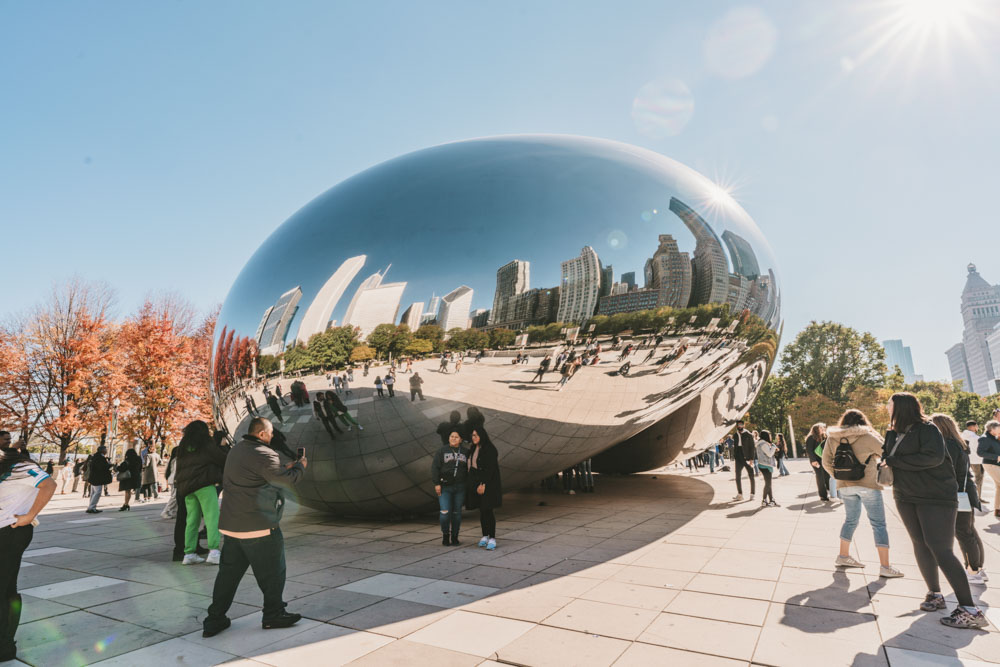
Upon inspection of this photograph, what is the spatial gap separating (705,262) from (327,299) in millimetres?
4985

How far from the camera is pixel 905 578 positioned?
4.71 metres

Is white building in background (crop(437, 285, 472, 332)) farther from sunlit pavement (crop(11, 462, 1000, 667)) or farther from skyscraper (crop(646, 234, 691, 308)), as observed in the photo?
sunlit pavement (crop(11, 462, 1000, 667))

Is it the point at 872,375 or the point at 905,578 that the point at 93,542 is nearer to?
the point at 905,578

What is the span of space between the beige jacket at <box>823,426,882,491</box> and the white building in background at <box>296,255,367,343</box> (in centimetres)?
545

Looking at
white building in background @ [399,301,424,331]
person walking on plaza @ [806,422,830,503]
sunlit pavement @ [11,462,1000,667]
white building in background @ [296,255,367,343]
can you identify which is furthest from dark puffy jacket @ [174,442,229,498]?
person walking on plaza @ [806,422,830,503]

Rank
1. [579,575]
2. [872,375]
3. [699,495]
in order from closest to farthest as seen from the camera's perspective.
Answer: [579,575] < [699,495] < [872,375]

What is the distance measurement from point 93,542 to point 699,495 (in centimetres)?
1070

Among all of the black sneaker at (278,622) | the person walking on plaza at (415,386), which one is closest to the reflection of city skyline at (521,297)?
the person walking on plaza at (415,386)

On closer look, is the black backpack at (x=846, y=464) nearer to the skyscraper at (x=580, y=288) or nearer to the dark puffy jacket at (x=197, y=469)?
the skyscraper at (x=580, y=288)

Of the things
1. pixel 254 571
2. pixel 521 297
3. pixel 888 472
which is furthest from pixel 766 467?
pixel 254 571

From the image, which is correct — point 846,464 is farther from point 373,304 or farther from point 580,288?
point 373,304

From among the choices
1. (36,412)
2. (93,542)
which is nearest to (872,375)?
(93,542)

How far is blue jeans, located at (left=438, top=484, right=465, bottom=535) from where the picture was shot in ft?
21.3

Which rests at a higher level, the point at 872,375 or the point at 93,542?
the point at 872,375
